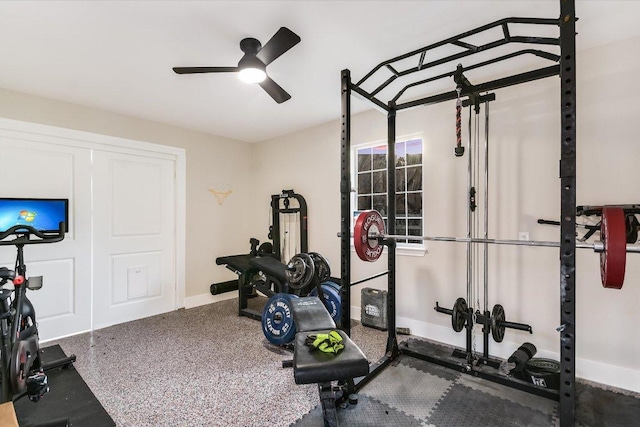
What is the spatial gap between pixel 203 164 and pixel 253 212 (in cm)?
113

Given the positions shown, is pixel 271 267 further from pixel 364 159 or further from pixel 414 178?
pixel 414 178

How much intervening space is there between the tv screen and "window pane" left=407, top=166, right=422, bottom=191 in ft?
11.7

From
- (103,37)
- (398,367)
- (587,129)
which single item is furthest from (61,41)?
(587,129)

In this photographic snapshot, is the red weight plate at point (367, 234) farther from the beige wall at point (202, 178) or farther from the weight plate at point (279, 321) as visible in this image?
the beige wall at point (202, 178)

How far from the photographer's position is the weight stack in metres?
3.40

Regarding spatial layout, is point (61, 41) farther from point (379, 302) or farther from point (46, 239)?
point (379, 302)

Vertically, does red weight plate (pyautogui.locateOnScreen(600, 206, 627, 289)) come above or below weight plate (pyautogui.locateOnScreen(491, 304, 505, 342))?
above

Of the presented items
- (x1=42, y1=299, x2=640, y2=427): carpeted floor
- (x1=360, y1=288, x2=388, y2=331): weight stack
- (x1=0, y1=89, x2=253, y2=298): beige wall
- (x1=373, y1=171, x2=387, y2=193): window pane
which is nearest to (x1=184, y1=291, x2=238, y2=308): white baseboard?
(x1=0, y1=89, x2=253, y2=298): beige wall

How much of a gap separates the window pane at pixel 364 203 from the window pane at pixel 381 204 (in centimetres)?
9

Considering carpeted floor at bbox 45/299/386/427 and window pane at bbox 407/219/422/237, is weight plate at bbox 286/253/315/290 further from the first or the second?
window pane at bbox 407/219/422/237

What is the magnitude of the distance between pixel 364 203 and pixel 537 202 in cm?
184

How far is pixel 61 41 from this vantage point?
2199mm

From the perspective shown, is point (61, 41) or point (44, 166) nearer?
point (61, 41)

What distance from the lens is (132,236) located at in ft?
12.7
